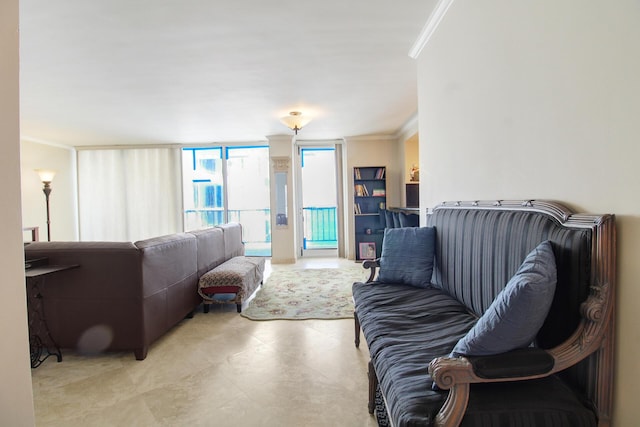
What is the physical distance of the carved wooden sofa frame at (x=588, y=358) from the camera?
90 centimetres

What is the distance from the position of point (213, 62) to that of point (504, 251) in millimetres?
2884

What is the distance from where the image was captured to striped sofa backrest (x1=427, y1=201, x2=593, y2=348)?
104 cm

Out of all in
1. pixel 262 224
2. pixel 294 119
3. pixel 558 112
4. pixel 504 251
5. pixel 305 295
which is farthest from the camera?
pixel 262 224

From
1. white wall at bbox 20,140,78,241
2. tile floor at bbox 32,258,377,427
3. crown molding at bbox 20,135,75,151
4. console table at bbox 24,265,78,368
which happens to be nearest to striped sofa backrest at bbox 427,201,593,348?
tile floor at bbox 32,258,377,427

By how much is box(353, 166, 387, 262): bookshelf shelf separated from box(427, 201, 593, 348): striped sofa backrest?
389 centimetres

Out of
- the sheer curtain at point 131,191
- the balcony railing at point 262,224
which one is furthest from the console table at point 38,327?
the balcony railing at point 262,224

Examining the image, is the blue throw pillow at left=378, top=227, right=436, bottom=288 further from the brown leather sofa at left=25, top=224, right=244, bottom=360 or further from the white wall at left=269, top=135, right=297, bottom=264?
the white wall at left=269, top=135, right=297, bottom=264

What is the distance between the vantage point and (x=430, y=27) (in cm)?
235

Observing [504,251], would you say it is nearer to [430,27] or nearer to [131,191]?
[430,27]

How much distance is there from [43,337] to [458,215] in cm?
317

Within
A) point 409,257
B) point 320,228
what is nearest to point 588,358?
point 409,257

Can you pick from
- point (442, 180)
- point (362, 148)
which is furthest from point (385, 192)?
point (442, 180)

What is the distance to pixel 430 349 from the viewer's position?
1.25m

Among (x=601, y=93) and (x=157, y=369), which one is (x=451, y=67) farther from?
(x=157, y=369)
